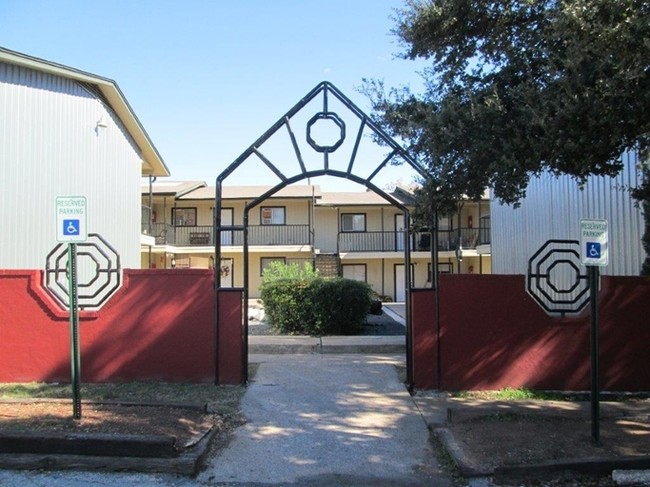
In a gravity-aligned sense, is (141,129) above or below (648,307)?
above

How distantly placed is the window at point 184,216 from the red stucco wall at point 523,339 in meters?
24.2

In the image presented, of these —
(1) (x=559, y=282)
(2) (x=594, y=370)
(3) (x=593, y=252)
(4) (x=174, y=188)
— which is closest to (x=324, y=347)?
(1) (x=559, y=282)

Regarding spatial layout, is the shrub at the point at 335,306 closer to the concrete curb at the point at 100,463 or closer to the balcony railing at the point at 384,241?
the concrete curb at the point at 100,463

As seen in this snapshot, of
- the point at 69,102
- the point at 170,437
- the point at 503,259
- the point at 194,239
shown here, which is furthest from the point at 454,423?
the point at 194,239

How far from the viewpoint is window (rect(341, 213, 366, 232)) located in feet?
100

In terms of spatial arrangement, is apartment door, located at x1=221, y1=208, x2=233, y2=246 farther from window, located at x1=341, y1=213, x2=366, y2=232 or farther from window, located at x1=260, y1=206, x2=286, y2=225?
window, located at x1=341, y1=213, x2=366, y2=232

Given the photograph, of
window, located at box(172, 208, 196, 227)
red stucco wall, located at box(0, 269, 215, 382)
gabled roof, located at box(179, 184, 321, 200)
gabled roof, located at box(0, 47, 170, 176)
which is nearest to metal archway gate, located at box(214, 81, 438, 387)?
red stucco wall, located at box(0, 269, 215, 382)

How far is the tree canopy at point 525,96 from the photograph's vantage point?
5.17 metres

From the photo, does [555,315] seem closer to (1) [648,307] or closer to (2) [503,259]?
A: (1) [648,307]

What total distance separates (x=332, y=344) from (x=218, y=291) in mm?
3624

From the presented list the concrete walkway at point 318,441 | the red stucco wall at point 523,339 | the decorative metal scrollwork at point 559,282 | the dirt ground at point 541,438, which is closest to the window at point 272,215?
the decorative metal scrollwork at point 559,282

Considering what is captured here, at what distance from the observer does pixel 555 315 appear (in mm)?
8102

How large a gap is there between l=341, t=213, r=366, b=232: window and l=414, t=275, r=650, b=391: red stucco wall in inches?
884

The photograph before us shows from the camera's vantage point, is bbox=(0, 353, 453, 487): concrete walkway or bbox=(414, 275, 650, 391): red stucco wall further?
bbox=(414, 275, 650, 391): red stucco wall
